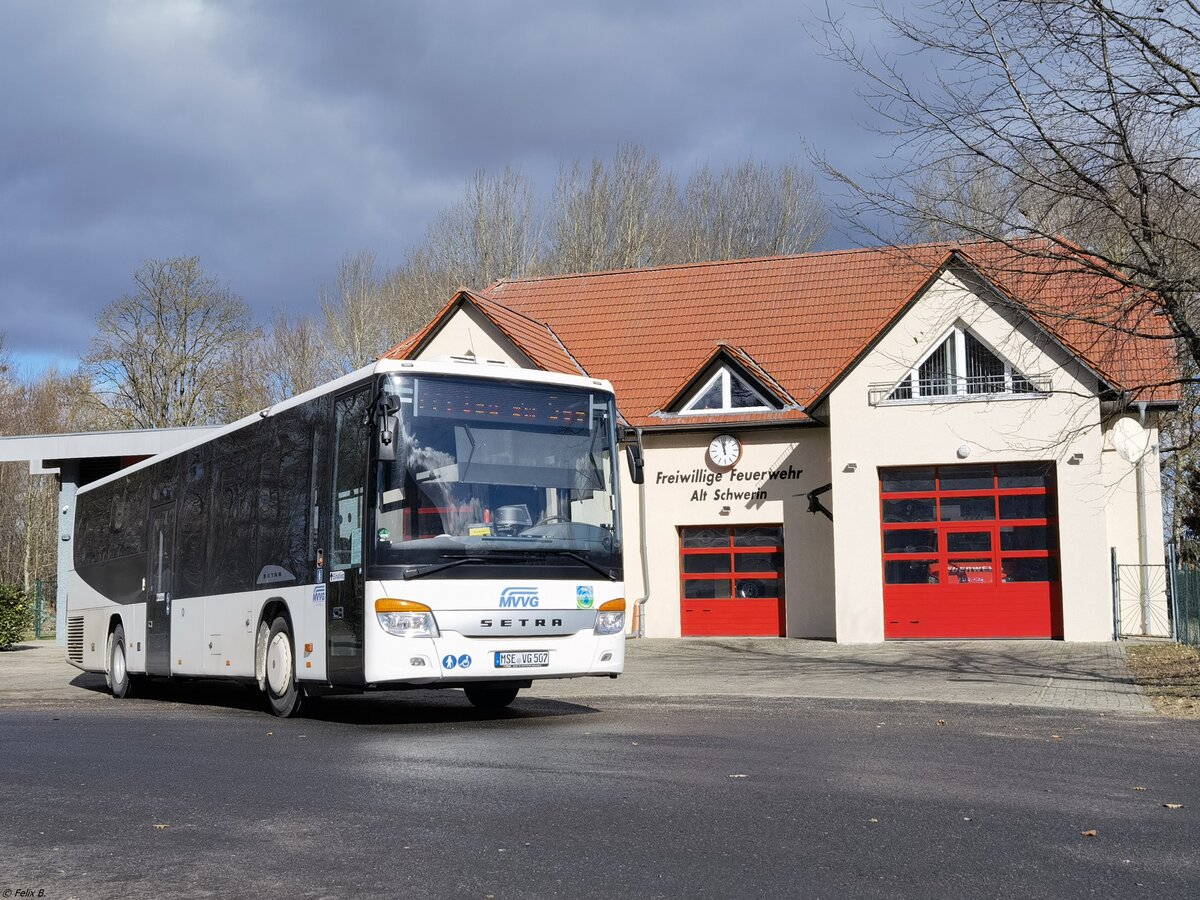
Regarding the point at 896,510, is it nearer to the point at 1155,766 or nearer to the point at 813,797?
the point at 1155,766

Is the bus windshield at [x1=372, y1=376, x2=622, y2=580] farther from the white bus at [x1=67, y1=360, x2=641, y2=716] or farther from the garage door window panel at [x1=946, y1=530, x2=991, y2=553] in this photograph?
the garage door window panel at [x1=946, y1=530, x2=991, y2=553]

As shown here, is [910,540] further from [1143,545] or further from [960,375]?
[1143,545]

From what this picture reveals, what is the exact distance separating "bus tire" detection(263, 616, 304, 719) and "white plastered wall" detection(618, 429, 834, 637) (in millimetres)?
13642

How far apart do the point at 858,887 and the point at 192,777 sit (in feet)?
16.6

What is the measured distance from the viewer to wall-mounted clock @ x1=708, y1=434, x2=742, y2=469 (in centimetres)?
2858

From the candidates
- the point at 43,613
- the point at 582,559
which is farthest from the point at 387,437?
the point at 43,613

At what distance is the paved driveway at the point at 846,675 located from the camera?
1592 centimetres

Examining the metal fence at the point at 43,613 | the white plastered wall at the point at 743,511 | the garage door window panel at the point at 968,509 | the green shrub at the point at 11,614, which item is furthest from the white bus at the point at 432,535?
the metal fence at the point at 43,613

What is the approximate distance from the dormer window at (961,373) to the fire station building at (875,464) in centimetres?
3

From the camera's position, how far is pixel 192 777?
9.03 meters

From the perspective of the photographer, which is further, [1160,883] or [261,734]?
[261,734]

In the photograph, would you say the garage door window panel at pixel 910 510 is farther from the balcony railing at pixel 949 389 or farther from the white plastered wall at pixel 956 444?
the balcony railing at pixel 949 389

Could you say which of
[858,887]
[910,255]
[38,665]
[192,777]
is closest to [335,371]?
[38,665]

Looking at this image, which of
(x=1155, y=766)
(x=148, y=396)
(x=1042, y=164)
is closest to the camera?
(x=1155, y=766)
